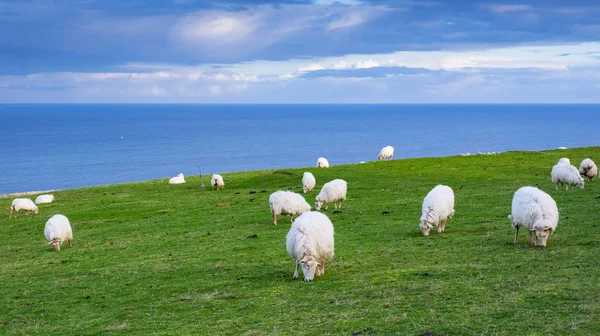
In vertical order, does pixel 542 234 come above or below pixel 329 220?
below

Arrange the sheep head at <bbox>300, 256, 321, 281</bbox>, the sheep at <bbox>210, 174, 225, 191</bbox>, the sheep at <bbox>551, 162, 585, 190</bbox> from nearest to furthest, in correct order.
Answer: the sheep head at <bbox>300, 256, 321, 281</bbox> < the sheep at <bbox>551, 162, 585, 190</bbox> < the sheep at <bbox>210, 174, 225, 191</bbox>

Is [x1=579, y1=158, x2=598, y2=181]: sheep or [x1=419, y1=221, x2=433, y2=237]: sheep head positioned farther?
[x1=579, y1=158, x2=598, y2=181]: sheep

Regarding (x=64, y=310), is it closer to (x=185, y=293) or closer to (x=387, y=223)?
(x=185, y=293)

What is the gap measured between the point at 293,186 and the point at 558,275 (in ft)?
95.6

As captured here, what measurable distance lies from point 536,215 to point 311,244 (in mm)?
7035

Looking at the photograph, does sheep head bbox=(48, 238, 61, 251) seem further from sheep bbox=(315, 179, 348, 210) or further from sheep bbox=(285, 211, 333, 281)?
sheep bbox=(285, 211, 333, 281)

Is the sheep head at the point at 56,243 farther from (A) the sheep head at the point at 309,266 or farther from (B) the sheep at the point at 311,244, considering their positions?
(A) the sheep head at the point at 309,266

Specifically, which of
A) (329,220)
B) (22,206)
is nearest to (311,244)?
(329,220)

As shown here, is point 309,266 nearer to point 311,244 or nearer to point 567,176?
point 311,244

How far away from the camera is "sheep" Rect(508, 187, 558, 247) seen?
60.3 feet

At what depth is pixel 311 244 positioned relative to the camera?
1656 centimetres

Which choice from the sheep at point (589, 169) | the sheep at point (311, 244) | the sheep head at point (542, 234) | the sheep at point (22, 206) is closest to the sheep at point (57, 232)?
the sheep at point (311, 244)

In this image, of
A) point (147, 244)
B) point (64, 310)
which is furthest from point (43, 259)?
point (64, 310)

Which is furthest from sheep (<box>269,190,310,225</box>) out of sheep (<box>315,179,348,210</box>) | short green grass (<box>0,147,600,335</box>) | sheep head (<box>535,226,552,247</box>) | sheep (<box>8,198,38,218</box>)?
sheep (<box>8,198,38,218</box>)
